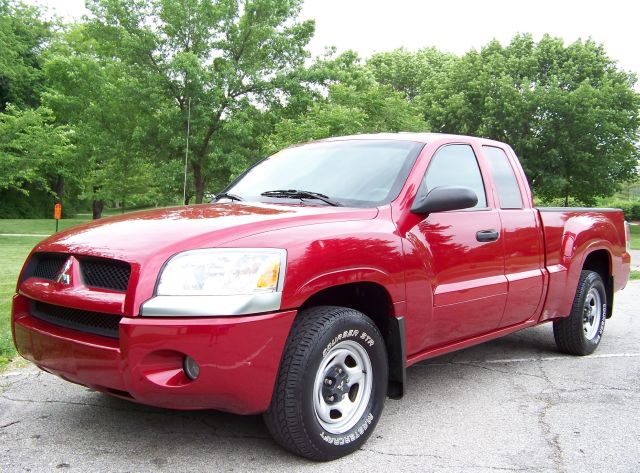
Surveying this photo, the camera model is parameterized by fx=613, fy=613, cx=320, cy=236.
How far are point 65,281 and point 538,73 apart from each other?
104 ft

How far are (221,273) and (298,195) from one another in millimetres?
1248

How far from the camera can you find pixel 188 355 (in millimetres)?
2711

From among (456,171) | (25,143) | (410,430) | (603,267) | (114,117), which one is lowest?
(410,430)

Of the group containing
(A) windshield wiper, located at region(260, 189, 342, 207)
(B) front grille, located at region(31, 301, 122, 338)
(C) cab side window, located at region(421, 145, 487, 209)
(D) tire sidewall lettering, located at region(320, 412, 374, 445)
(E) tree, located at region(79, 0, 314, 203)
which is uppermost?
(E) tree, located at region(79, 0, 314, 203)

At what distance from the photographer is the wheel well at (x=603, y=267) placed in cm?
587

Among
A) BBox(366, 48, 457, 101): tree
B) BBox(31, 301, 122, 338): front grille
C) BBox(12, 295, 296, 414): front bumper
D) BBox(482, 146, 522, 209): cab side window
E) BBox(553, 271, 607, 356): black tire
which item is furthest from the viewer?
BBox(366, 48, 457, 101): tree

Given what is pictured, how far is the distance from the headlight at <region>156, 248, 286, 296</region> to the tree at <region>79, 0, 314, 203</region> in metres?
18.5

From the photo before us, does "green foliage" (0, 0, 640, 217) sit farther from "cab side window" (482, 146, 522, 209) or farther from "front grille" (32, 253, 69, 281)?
"front grille" (32, 253, 69, 281)

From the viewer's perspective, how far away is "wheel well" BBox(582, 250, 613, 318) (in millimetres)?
5867

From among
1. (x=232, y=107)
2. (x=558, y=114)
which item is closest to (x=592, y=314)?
(x=232, y=107)

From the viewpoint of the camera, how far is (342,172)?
4113mm

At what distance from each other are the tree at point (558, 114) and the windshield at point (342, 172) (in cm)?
2574

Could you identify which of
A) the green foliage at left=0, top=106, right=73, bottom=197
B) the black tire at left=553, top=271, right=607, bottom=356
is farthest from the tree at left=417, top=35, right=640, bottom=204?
the black tire at left=553, top=271, right=607, bottom=356

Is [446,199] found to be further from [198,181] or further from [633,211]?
[633,211]
